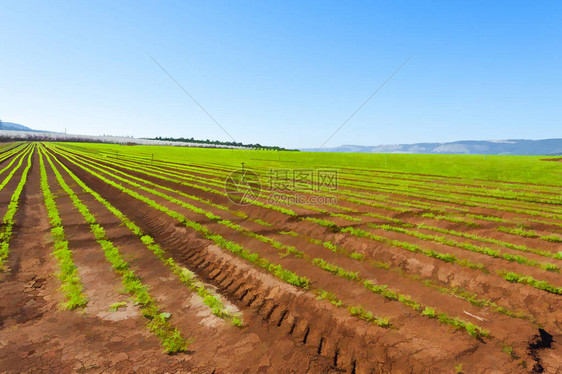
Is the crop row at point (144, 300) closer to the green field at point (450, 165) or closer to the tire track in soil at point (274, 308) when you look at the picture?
the tire track in soil at point (274, 308)

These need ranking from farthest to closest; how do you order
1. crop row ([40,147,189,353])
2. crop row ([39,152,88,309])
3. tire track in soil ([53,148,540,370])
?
1. crop row ([39,152,88,309])
2. crop row ([40,147,189,353])
3. tire track in soil ([53,148,540,370])

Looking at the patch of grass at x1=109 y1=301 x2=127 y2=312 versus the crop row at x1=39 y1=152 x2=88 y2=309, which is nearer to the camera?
the patch of grass at x1=109 y1=301 x2=127 y2=312

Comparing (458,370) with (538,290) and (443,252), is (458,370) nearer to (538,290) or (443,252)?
(538,290)

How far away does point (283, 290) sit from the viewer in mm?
8547

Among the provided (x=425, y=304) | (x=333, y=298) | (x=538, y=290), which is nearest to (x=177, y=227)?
(x=333, y=298)

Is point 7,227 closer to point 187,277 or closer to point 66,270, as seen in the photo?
point 66,270

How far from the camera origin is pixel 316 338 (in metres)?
6.52

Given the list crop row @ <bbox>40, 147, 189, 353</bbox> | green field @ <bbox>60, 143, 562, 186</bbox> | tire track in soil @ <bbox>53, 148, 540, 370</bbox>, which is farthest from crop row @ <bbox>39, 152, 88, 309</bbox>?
green field @ <bbox>60, 143, 562, 186</bbox>

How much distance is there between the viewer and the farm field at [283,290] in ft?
19.3

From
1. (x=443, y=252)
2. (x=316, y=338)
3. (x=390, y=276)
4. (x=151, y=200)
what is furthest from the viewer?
(x=151, y=200)

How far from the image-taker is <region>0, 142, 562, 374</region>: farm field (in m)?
5.89

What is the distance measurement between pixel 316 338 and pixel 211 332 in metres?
2.68

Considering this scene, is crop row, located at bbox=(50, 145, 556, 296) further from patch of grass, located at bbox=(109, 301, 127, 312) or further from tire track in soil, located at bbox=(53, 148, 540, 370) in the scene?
patch of grass, located at bbox=(109, 301, 127, 312)

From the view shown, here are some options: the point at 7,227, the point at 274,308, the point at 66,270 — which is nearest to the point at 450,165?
the point at 274,308
